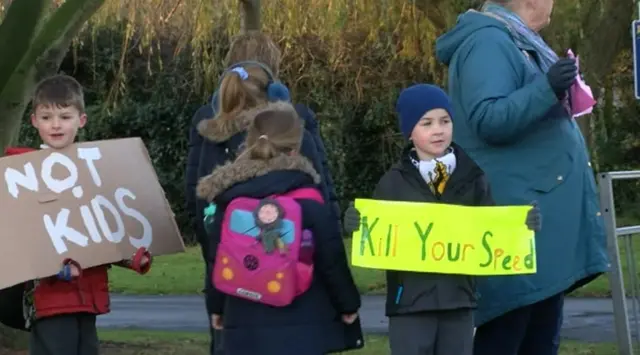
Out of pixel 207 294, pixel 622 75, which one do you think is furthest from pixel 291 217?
pixel 622 75

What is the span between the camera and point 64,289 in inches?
211

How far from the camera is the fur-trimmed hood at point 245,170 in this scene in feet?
16.0

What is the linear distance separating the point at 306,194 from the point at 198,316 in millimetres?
7199

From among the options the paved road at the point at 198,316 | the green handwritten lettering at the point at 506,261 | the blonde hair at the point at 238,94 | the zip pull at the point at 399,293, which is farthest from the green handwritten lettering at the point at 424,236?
the paved road at the point at 198,316

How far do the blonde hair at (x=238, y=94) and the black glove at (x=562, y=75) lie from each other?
4.94ft

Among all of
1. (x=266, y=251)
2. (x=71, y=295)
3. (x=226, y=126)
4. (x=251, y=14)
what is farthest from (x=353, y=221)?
(x=251, y=14)

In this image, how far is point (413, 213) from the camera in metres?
4.75

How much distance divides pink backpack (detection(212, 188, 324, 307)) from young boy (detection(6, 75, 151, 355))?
72cm

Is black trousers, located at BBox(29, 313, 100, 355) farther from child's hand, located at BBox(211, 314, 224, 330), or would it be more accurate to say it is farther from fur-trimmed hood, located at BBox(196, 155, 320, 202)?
fur-trimmed hood, located at BBox(196, 155, 320, 202)

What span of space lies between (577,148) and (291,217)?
1.18 metres

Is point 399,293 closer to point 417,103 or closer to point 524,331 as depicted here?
point 524,331

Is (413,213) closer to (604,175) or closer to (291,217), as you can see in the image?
(291,217)

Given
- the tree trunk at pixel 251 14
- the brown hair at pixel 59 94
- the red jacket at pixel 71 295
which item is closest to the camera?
the red jacket at pixel 71 295

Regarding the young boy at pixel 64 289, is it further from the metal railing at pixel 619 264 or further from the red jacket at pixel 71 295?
the metal railing at pixel 619 264
